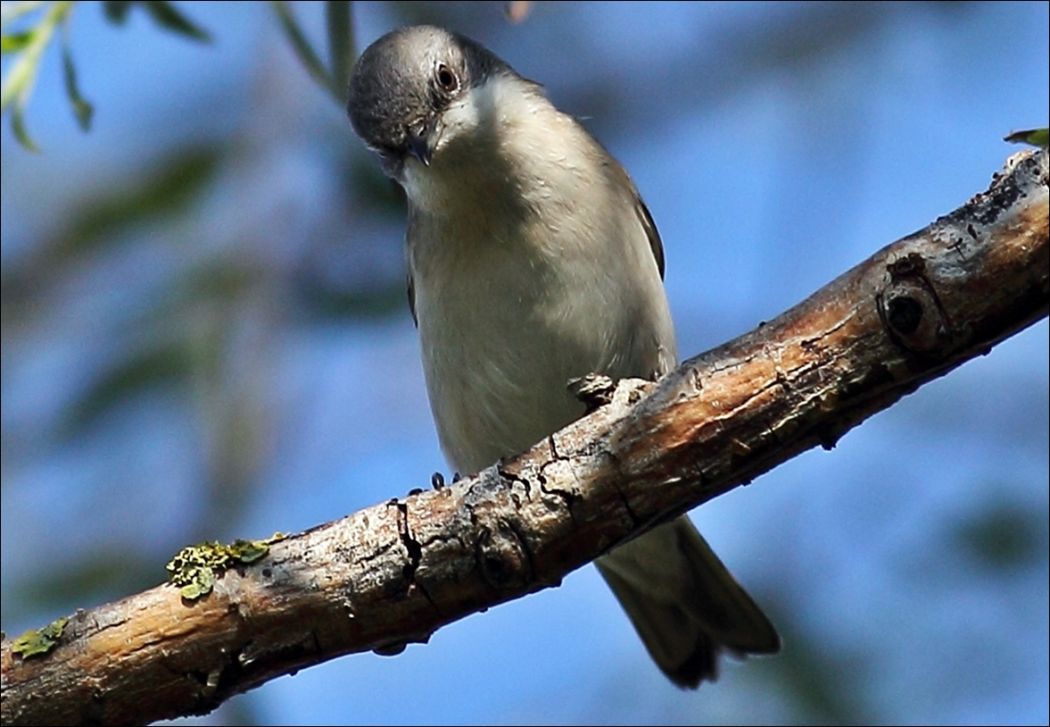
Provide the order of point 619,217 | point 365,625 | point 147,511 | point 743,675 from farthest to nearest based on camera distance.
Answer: point 147,511
point 743,675
point 619,217
point 365,625

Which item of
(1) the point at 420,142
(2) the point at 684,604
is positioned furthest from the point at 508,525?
(2) the point at 684,604

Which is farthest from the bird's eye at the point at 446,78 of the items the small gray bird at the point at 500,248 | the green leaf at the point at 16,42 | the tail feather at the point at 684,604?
the tail feather at the point at 684,604

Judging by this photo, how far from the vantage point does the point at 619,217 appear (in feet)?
16.8

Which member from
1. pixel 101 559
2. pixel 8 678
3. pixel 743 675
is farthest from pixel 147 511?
pixel 8 678

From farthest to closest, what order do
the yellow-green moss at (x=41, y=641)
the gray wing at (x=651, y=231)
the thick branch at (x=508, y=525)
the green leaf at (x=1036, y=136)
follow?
the gray wing at (x=651, y=231) < the yellow-green moss at (x=41, y=641) < the thick branch at (x=508, y=525) < the green leaf at (x=1036, y=136)

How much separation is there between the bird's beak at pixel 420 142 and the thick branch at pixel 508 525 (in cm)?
162

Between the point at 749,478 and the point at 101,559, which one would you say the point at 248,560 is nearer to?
the point at 749,478

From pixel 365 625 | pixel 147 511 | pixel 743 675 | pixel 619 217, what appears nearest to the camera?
pixel 365 625

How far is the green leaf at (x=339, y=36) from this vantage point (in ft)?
14.5

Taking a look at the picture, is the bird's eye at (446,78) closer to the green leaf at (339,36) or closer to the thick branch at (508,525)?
the green leaf at (339,36)

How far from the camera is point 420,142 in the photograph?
484cm

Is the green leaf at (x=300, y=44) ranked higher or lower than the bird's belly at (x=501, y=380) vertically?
higher

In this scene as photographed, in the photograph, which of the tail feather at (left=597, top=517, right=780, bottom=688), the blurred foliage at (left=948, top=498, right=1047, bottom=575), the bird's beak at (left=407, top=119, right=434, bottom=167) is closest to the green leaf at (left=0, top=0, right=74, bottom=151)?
the bird's beak at (left=407, top=119, right=434, bottom=167)

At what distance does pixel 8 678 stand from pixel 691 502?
158cm
